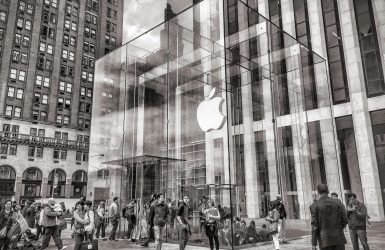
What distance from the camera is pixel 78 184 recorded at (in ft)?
200

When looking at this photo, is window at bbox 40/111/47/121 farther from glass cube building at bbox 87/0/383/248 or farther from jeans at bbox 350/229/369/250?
jeans at bbox 350/229/369/250

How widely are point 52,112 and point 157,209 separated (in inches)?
2177

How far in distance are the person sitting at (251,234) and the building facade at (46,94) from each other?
43776 mm

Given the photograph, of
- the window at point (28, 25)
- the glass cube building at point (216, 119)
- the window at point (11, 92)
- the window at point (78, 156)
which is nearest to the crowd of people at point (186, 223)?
the glass cube building at point (216, 119)

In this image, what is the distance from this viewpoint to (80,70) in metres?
65.7

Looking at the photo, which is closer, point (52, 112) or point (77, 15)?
point (52, 112)

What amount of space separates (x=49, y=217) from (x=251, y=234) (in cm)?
784

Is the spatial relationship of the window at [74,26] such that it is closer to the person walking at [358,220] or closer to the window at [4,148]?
the window at [4,148]

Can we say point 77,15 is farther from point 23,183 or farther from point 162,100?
point 162,100

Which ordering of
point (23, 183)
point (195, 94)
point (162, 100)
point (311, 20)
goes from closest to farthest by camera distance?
point (195, 94) → point (162, 100) → point (311, 20) → point (23, 183)

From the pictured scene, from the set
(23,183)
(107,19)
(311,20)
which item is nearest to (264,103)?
(311,20)

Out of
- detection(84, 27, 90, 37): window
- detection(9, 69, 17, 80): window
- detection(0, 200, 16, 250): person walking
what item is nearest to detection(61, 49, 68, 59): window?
detection(84, 27, 90, 37): window

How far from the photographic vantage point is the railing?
5212 cm

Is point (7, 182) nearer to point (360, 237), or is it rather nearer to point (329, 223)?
point (360, 237)
